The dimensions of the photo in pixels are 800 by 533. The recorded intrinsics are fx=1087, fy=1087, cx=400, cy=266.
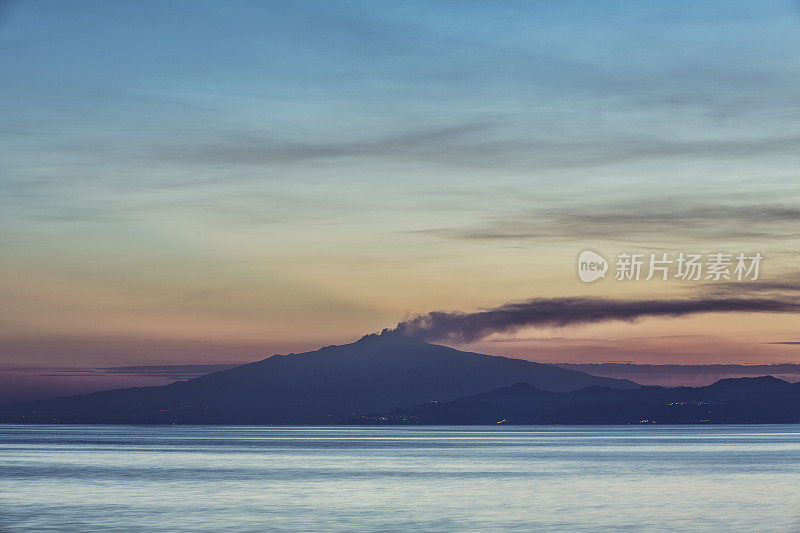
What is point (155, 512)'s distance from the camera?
5816cm

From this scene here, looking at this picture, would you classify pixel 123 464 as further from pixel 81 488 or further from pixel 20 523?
pixel 20 523

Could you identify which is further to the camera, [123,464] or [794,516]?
[123,464]

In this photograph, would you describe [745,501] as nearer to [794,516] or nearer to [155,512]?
[794,516]

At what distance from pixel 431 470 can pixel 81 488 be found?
37551 mm

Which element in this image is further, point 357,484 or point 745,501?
point 357,484

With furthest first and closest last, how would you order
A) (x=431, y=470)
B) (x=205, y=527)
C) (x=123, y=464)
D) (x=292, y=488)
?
(x=123, y=464) < (x=431, y=470) < (x=292, y=488) < (x=205, y=527)

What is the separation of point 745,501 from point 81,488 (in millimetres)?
45334

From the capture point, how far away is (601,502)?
64875 mm

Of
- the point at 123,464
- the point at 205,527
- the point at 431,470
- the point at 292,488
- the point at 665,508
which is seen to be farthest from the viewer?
the point at 123,464

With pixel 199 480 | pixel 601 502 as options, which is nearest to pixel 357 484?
pixel 199 480

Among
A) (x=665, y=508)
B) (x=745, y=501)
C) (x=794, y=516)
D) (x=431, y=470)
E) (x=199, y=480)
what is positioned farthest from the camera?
(x=431, y=470)

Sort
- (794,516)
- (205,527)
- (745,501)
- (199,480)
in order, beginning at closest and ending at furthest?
1. (205,527)
2. (794,516)
3. (745,501)
4. (199,480)

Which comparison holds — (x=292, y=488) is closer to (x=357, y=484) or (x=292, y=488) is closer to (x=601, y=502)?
(x=357, y=484)

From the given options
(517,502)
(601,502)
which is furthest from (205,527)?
(601,502)
